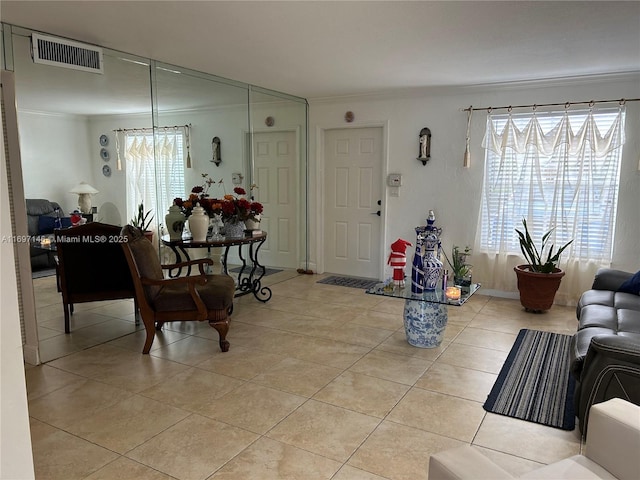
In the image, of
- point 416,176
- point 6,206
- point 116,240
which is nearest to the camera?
point 6,206

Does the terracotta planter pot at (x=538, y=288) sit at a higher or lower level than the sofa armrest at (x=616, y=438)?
lower

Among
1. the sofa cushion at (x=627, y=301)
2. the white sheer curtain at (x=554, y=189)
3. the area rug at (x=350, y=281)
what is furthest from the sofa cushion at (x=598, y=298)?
the area rug at (x=350, y=281)

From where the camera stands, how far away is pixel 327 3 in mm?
2594

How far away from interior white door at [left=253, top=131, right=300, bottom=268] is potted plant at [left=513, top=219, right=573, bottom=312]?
2.85 meters

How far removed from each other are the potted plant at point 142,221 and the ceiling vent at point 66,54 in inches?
46.4

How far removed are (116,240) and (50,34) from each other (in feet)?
5.23

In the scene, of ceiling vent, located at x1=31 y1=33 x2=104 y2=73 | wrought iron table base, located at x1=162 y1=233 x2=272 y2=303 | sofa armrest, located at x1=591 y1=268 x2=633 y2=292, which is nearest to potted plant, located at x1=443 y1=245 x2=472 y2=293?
sofa armrest, located at x1=591 y1=268 x2=633 y2=292

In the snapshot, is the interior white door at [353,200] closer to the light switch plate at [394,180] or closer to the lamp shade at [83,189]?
the light switch plate at [394,180]

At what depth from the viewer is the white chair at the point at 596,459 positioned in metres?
1.31

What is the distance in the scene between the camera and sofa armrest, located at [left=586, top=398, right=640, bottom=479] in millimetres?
1406

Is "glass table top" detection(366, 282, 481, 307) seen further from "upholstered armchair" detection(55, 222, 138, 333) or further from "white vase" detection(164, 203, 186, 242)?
"upholstered armchair" detection(55, 222, 138, 333)

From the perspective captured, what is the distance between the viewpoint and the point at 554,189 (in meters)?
4.73

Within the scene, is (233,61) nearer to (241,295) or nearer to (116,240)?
(116,240)

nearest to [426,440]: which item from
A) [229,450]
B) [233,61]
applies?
[229,450]
